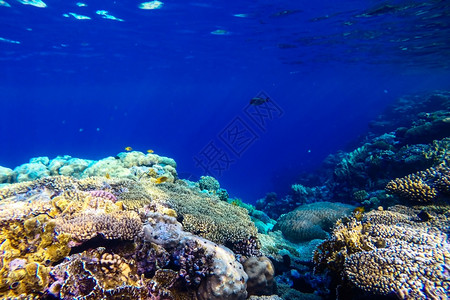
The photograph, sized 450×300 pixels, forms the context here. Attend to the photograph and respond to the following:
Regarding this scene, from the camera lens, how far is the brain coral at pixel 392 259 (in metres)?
2.79

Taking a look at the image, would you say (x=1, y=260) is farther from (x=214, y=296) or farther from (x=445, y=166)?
(x=445, y=166)

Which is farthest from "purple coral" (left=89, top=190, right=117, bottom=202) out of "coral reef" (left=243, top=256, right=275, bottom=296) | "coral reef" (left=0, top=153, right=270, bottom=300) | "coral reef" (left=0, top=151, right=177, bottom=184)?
"coral reef" (left=0, top=151, right=177, bottom=184)

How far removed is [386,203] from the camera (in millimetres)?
8539

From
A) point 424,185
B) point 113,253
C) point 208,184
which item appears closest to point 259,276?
point 113,253

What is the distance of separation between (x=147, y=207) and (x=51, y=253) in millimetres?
1734

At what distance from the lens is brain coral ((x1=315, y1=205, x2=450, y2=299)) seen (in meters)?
2.79

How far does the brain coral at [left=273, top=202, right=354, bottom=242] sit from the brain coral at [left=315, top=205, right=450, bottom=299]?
418 centimetres

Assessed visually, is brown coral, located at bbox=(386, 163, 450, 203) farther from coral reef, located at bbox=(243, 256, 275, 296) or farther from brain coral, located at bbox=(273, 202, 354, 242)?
coral reef, located at bbox=(243, 256, 275, 296)

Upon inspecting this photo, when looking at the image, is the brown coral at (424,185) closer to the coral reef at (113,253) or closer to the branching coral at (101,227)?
the coral reef at (113,253)

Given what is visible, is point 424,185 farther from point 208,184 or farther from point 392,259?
point 208,184

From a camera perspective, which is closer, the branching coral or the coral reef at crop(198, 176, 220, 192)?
the branching coral

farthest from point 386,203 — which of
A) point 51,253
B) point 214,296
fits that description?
point 51,253

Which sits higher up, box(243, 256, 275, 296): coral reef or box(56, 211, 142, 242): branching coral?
box(56, 211, 142, 242): branching coral

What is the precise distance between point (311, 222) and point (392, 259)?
230 inches
